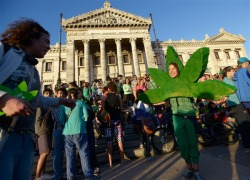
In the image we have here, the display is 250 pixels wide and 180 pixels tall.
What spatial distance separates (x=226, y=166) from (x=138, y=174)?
178cm

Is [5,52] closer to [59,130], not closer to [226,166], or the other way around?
[59,130]

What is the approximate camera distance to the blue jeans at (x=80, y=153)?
135 inches

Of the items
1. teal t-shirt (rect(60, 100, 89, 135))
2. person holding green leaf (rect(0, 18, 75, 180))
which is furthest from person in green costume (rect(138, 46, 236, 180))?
person holding green leaf (rect(0, 18, 75, 180))

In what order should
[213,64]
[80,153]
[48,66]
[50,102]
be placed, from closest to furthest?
[50,102], [80,153], [48,66], [213,64]

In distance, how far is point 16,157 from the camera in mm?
1410

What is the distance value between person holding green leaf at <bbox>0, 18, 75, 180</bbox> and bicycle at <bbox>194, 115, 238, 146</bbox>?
14.8 ft

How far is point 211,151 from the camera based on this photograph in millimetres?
4594

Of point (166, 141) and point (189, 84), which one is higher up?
point (189, 84)

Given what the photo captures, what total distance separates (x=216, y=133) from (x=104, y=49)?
2340cm

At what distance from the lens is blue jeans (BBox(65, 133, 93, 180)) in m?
3.42

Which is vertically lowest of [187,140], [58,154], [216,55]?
[58,154]

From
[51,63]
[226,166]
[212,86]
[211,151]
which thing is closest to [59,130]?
[212,86]

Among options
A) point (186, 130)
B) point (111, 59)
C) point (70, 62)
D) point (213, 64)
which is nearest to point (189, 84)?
point (186, 130)

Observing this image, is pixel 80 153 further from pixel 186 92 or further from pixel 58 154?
pixel 186 92
